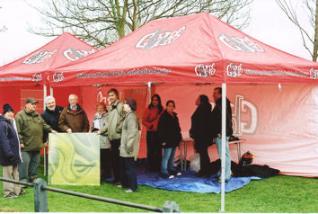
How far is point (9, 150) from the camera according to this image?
8.01 metres

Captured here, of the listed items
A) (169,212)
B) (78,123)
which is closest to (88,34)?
(78,123)

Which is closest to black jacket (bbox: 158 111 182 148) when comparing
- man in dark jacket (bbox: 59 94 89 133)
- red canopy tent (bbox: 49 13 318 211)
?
red canopy tent (bbox: 49 13 318 211)

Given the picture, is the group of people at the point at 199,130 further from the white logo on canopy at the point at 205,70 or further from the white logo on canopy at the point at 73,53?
the white logo on canopy at the point at 73,53

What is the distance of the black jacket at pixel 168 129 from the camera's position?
986 centimetres

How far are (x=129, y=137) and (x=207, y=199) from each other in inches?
60.7

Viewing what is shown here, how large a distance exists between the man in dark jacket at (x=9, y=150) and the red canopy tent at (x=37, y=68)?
238cm

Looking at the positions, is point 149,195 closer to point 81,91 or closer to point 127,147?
point 127,147

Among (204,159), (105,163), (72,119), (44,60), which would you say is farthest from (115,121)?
(44,60)

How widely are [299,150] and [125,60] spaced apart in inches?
152

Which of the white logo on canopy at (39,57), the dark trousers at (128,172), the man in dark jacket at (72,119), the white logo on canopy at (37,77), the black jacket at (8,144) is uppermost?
the white logo on canopy at (39,57)

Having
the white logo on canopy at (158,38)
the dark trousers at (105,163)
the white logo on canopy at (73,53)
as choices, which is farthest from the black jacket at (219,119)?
the white logo on canopy at (73,53)

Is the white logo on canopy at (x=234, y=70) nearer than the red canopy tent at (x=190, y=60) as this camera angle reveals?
Yes

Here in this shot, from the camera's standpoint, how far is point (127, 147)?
8539 mm

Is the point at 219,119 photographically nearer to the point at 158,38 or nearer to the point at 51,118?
the point at 158,38
